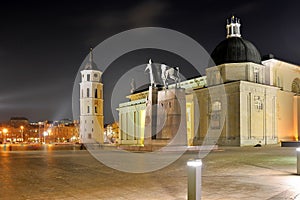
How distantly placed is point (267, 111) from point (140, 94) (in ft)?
132

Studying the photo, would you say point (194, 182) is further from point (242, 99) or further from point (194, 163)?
point (242, 99)

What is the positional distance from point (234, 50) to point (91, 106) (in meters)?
46.0

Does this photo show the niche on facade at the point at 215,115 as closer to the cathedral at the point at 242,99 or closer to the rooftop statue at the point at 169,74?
the cathedral at the point at 242,99

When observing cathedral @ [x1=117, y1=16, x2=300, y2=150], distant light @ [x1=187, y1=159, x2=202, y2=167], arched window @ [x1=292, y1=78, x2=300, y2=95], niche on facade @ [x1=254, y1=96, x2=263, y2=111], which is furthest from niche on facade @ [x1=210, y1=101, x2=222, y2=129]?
distant light @ [x1=187, y1=159, x2=202, y2=167]

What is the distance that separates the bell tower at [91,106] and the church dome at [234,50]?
41144 millimetres

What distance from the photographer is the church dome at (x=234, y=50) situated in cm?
5728

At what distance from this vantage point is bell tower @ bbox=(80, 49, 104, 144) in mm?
90938

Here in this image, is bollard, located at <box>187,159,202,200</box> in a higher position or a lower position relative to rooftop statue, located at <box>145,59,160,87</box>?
lower

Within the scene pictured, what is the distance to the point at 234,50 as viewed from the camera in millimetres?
57844

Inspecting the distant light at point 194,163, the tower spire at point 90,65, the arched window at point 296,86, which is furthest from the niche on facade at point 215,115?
the distant light at point 194,163

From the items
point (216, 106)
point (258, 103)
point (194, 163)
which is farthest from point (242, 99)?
point (194, 163)

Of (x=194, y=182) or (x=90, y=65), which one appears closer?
(x=194, y=182)

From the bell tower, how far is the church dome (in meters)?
41.1

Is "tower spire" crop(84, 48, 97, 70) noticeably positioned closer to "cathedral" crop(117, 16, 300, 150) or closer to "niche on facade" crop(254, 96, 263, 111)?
"cathedral" crop(117, 16, 300, 150)
